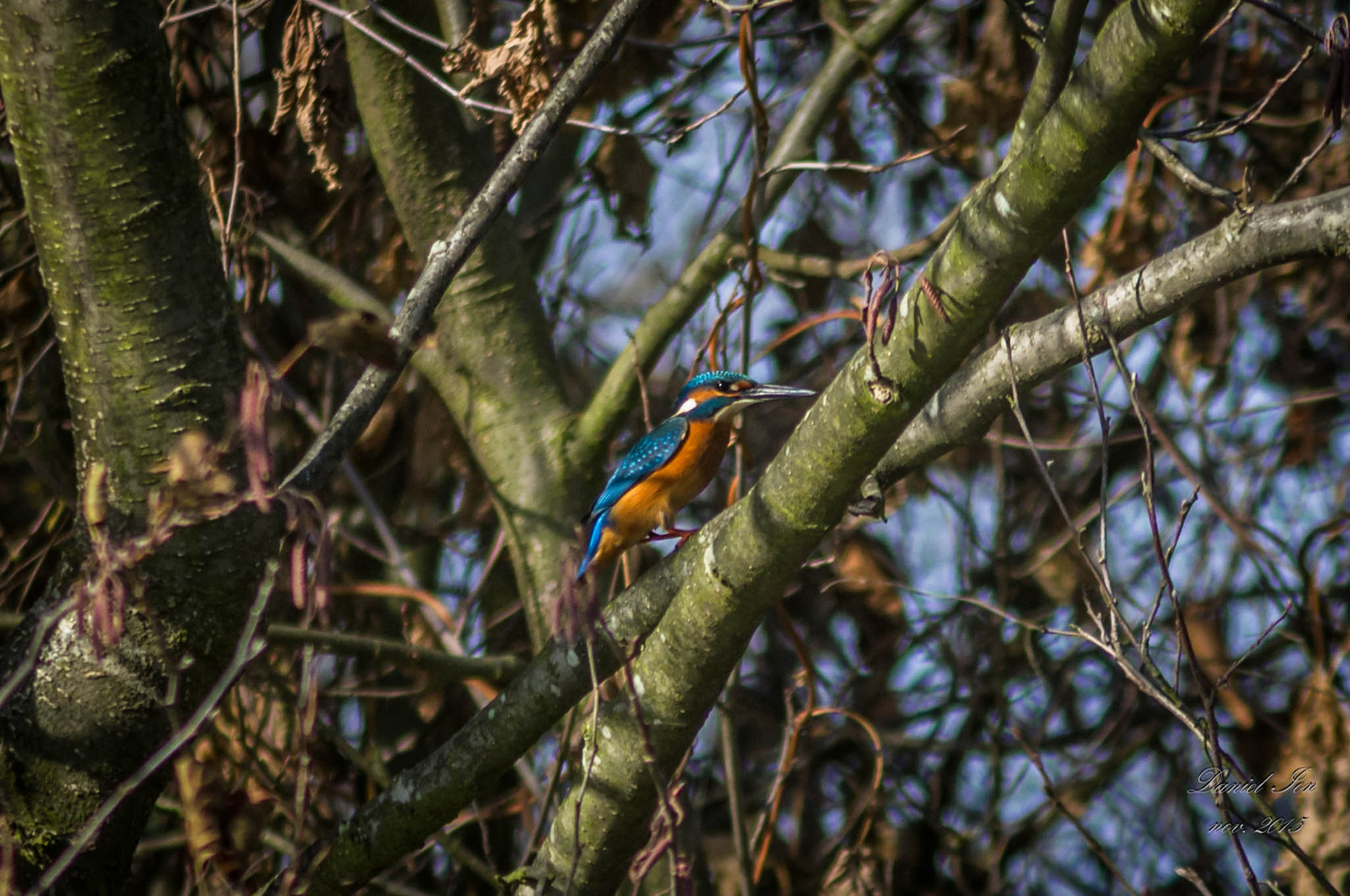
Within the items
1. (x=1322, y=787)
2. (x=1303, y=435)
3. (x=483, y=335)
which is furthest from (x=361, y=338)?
(x=1303, y=435)

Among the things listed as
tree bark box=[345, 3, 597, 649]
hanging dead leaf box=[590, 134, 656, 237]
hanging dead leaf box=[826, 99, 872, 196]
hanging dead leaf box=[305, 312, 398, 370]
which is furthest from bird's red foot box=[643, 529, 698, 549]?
hanging dead leaf box=[305, 312, 398, 370]

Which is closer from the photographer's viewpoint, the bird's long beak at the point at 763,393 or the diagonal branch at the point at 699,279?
the diagonal branch at the point at 699,279

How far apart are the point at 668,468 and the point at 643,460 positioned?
0.27 ft

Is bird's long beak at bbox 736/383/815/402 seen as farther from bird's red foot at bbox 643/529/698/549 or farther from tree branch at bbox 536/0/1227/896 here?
tree branch at bbox 536/0/1227/896

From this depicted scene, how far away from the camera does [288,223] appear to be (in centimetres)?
397

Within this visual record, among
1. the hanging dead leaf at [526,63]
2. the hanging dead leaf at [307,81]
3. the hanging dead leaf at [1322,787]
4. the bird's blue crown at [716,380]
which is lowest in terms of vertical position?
the hanging dead leaf at [1322,787]

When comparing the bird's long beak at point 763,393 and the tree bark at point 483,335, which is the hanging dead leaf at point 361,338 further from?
the bird's long beak at point 763,393

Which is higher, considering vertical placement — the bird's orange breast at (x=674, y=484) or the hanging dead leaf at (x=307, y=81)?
the hanging dead leaf at (x=307, y=81)

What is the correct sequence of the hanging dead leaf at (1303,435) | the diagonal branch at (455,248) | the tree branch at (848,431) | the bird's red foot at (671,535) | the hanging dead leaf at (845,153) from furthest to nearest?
the hanging dead leaf at (1303,435) → the hanging dead leaf at (845,153) → the bird's red foot at (671,535) → the diagonal branch at (455,248) → the tree branch at (848,431)

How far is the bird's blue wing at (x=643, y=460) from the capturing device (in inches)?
135

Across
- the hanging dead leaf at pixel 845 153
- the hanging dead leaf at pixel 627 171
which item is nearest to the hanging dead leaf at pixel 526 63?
the hanging dead leaf at pixel 627 171

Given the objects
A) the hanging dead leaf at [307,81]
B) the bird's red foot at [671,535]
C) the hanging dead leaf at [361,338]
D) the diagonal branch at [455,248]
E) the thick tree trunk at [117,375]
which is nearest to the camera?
the hanging dead leaf at [361,338]

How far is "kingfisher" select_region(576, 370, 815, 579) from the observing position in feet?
11.1

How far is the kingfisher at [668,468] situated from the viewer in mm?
3385
